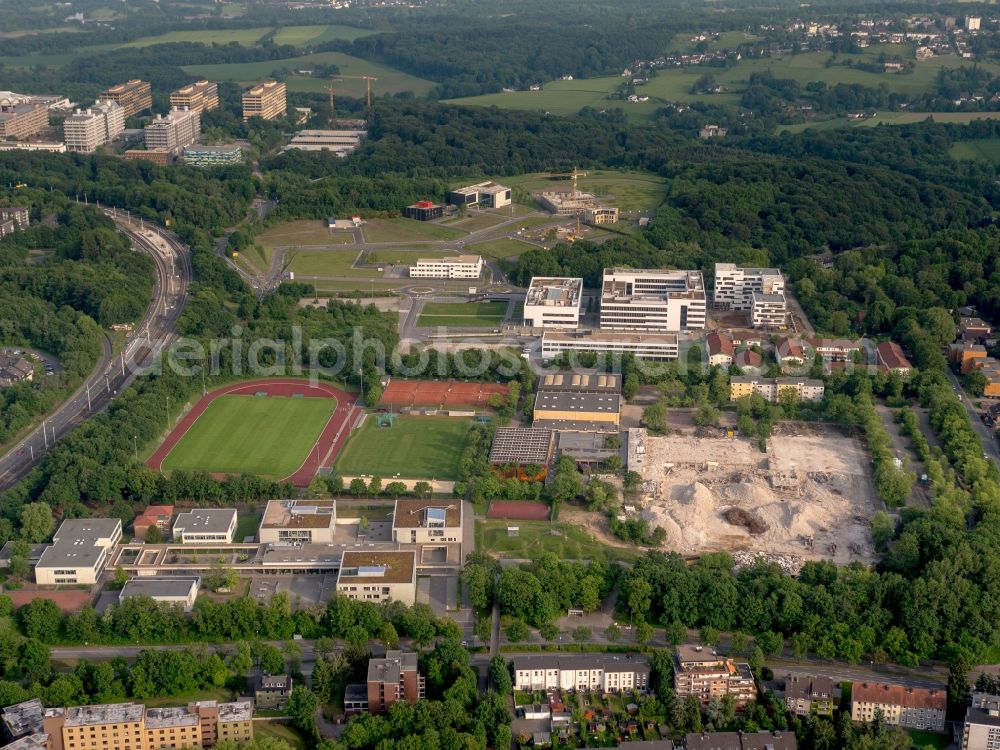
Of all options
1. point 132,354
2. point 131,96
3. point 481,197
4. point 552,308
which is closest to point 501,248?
point 481,197

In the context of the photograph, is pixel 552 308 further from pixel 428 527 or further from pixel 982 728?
pixel 982 728

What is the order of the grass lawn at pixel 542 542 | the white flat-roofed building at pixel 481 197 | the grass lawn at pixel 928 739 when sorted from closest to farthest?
the grass lawn at pixel 928 739 → the grass lawn at pixel 542 542 → the white flat-roofed building at pixel 481 197

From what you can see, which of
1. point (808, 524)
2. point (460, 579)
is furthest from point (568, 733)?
point (808, 524)

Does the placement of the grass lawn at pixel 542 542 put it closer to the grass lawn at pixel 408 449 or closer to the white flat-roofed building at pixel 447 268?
the grass lawn at pixel 408 449

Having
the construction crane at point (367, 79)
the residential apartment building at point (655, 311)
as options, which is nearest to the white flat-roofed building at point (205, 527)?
the residential apartment building at point (655, 311)

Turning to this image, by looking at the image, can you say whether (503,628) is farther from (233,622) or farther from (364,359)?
(364,359)

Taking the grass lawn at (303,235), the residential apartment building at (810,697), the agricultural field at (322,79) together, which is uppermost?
the residential apartment building at (810,697)
